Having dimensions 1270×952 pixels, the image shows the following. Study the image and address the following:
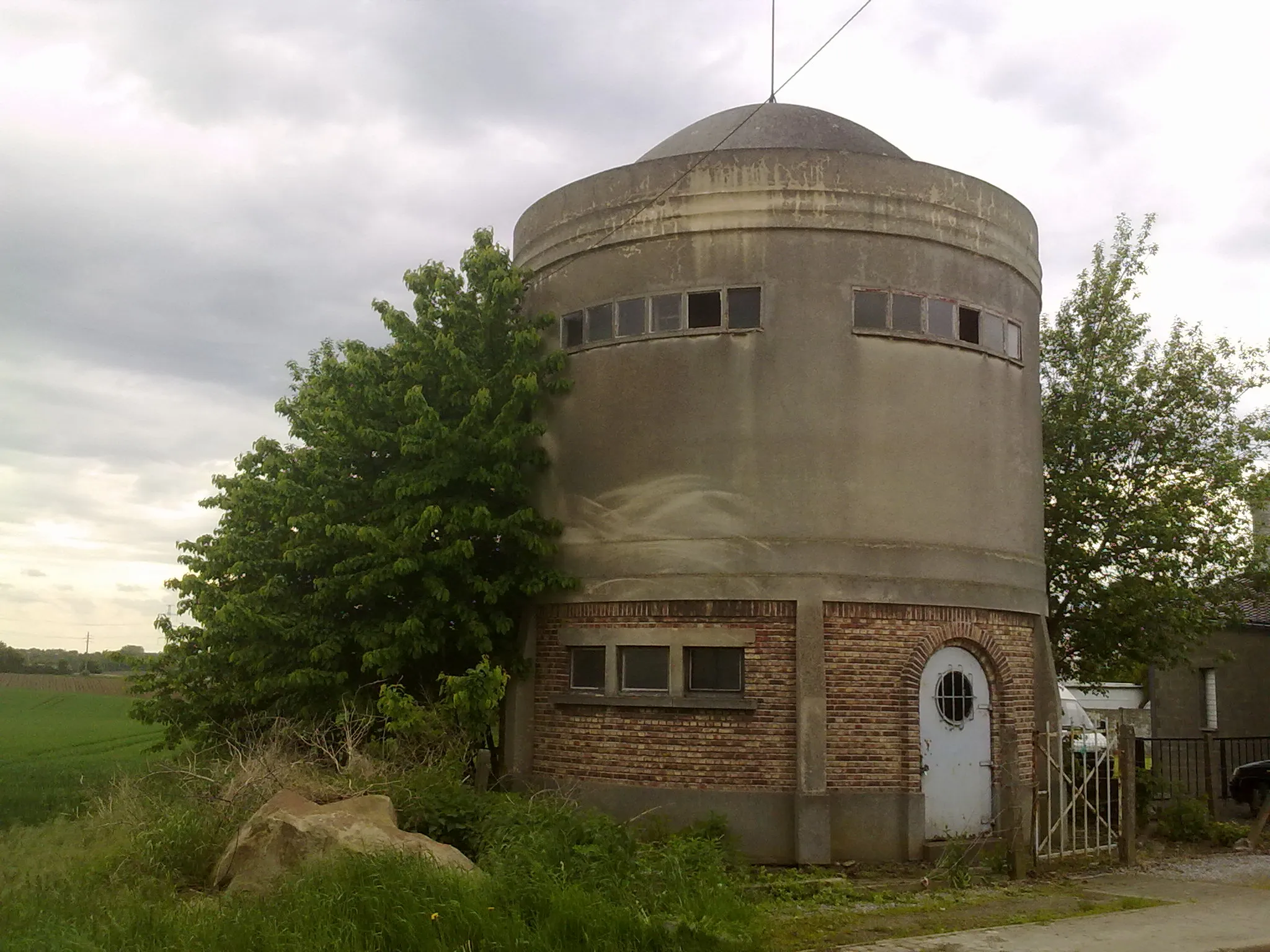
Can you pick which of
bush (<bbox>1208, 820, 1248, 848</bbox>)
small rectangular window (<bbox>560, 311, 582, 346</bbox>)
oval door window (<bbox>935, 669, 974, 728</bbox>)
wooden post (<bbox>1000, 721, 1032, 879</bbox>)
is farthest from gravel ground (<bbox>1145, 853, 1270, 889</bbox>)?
small rectangular window (<bbox>560, 311, 582, 346</bbox>)

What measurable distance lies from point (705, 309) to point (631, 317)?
100cm

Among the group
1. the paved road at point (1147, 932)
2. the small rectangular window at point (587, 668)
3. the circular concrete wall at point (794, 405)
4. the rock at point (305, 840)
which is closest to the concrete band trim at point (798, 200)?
the circular concrete wall at point (794, 405)

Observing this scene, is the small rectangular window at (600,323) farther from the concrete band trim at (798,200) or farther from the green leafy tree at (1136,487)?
the green leafy tree at (1136,487)

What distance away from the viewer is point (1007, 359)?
15.1 metres

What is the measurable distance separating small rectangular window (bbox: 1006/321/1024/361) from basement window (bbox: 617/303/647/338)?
16.0 ft

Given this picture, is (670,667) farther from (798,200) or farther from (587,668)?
(798,200)

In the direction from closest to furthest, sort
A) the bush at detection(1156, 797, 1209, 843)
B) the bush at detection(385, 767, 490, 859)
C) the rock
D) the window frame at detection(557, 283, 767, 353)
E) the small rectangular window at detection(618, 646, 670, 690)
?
the rock, the bush at detection(385, 767, 490, 859), the small rectangular window at detection(618, 646, 670, 690), the window frame at detection(557, 283, 767, 353), the bush at detection(1156, 797, 1209, 843)

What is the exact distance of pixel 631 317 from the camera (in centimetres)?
1462

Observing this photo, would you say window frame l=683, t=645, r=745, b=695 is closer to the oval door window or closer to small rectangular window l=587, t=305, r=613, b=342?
the oval door window

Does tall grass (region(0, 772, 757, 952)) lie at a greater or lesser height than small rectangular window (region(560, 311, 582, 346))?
lesser

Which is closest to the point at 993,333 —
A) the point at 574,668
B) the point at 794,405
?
the point at 794,405

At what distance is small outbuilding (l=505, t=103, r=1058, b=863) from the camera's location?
520 inches

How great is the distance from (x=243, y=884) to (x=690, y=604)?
598 centimetres

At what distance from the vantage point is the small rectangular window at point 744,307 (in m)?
14.1
